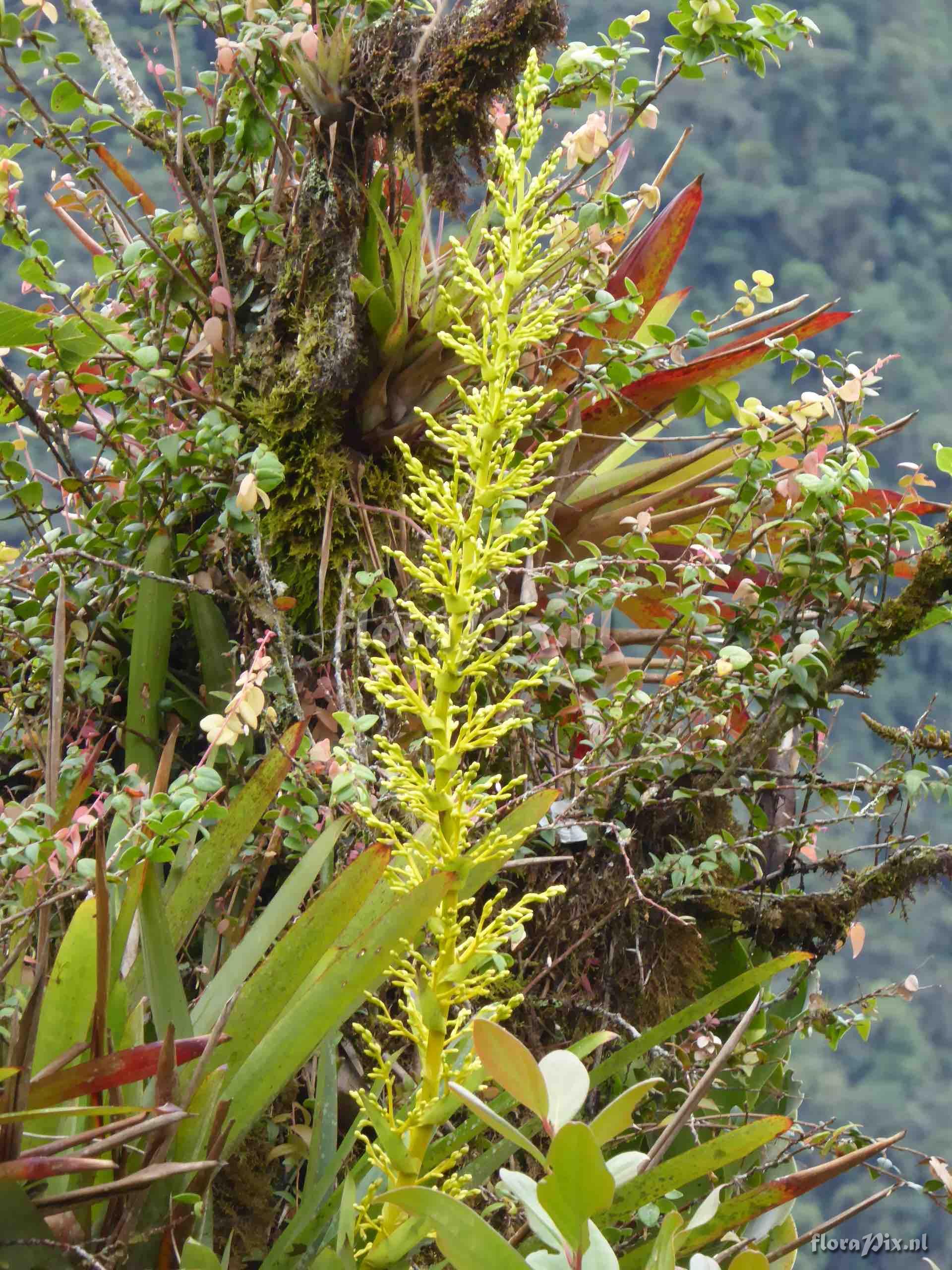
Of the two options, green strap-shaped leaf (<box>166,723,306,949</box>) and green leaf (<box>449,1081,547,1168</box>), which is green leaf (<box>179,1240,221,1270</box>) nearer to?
green leaf (<box>449,1081,547,1168</box>)

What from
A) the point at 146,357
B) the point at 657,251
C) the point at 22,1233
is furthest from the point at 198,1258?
the point at 657,251

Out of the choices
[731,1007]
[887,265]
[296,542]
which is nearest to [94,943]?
[296,542]

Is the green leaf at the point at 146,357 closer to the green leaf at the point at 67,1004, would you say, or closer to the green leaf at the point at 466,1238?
the green leaf at the point at 67,1004

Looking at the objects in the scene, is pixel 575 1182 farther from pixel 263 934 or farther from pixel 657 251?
pixel 657 251

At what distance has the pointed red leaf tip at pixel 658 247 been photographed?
1779 mm

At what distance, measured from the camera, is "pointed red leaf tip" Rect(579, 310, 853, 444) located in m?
1.52

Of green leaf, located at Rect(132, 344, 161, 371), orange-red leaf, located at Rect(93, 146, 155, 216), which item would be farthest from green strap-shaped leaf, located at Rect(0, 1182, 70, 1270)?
orange-red leaf, located at Rect(93, 146, 155, 216)

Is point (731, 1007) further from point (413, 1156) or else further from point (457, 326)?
point (457, 326)

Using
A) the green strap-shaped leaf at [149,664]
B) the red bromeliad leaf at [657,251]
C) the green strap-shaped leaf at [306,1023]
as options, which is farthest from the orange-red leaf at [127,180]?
the green strap-shaped leaf at [306,1023]

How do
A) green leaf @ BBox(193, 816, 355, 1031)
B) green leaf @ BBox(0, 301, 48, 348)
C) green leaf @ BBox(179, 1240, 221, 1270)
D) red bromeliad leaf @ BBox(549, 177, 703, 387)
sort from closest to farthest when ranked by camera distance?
green leaf @ BBox(179, 1240, 221, 1270) → green leaf @ BBox(193, 816, 355, 1031) → green leaf @ BBox(0, 301, 48, 348) → red bromeliad leaf @ BBox(549, 177, 703, 387)

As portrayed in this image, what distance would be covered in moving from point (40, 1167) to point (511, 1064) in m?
0.23

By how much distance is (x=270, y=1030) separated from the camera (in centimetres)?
75

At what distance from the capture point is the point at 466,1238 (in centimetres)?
50

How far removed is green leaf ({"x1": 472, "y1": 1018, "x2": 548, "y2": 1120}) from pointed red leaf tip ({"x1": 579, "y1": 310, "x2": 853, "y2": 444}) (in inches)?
42.6
